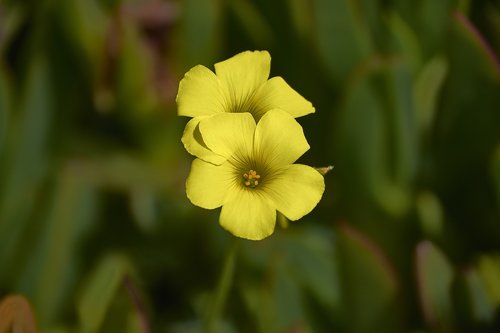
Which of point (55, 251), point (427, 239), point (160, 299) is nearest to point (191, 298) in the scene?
point (160, 299)

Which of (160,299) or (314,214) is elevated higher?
(314,214)

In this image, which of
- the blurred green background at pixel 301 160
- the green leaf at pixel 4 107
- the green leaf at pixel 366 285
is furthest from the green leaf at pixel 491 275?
the green leaf at pixel 4 107

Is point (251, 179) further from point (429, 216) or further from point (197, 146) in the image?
point (429, 216)

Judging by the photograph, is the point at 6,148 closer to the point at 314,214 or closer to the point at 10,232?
the point at 10,232

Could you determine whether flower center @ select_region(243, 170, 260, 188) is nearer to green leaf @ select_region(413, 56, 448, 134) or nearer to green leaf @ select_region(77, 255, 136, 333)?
green leaf @ select_region(77, 255, 136, 333)

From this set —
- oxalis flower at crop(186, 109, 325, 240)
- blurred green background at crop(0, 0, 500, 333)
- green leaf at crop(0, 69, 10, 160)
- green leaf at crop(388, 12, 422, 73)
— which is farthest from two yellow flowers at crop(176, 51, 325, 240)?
green leaf at crop(0, 69, 10, 160)

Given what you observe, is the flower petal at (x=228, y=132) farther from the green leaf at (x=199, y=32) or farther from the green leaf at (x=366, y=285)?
the green leaf at (x=199, y=32)

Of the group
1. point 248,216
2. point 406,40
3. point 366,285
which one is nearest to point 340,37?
point 406,40
